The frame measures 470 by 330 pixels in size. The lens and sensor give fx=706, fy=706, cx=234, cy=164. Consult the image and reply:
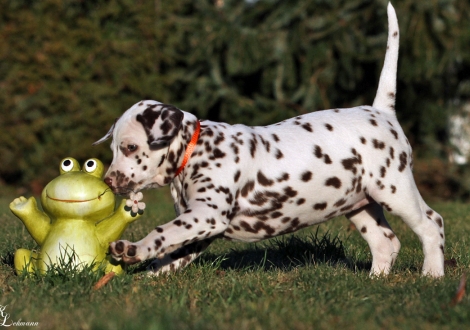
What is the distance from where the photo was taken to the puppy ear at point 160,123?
4742 millimetres

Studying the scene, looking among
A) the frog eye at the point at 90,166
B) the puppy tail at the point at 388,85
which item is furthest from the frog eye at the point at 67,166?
the puppy tail at the point at 388,85

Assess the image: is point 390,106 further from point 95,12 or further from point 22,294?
point 95,12

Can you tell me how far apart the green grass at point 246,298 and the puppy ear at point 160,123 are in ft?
3.03

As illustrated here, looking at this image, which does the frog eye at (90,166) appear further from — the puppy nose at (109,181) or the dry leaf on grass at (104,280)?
the dry leaf on grass at (104,280)

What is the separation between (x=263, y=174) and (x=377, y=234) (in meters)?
1.26

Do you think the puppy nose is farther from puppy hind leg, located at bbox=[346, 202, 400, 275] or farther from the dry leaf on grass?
puppy hind leg, located at bbox=[346, 202, 400, 275]

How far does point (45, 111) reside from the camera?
550 inches

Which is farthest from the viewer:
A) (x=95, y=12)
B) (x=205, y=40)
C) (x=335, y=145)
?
(x=95, y=12)

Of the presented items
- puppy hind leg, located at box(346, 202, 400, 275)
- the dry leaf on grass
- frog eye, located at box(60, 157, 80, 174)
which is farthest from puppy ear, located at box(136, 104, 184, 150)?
puppy hind leg, located at box(346, 202, 400, 275)

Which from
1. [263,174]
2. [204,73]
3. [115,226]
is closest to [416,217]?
[263,174]

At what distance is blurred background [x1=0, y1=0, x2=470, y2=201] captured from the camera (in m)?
13.1

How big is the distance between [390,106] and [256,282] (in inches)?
80.4

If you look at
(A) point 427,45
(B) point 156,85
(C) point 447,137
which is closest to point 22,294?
(A) point 427,45

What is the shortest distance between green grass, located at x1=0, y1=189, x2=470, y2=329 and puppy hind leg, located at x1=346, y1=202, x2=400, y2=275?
144mm
